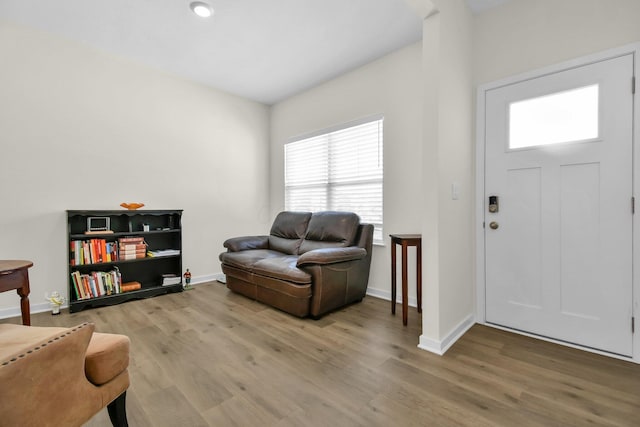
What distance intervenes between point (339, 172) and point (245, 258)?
1.63 m

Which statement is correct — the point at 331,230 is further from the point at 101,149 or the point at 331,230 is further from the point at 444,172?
the point at 101,149

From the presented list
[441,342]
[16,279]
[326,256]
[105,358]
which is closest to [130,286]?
[16,279]

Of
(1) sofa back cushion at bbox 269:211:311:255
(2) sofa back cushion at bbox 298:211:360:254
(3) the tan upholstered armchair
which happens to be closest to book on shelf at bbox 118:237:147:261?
(1) sofa back cushion at bbox 269:211:311:255

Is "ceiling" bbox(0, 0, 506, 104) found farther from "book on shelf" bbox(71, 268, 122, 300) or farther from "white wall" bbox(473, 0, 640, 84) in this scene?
"book on shelf" bbox(71, 268, 122, 300)

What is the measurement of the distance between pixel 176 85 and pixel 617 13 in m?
4.35

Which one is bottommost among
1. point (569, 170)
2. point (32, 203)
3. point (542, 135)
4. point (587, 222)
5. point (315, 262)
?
point (315, 262)

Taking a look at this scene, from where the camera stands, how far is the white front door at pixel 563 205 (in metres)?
1.94

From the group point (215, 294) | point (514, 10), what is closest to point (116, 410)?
point (215, 294)

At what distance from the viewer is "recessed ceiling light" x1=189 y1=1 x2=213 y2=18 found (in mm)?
2436

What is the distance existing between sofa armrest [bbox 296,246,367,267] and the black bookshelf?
1.89 meters

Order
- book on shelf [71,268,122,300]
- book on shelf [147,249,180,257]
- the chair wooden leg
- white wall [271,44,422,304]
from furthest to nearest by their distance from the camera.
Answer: book on shelf [147,249,180,257], white wall [271,44,422,304], book on shelf [71,268,122,300], the chair wooden leg

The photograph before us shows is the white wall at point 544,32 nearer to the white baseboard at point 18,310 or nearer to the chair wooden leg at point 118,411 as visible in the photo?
the chair wooden leg at point 118,411

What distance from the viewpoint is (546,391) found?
159 centimetres

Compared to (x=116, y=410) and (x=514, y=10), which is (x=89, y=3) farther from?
(x=514, y=10)
